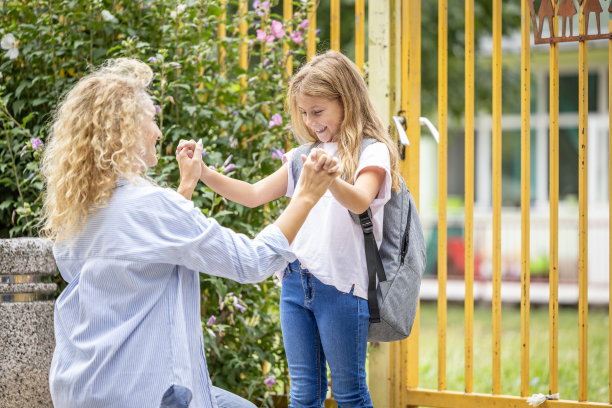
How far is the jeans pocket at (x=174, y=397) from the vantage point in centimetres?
186

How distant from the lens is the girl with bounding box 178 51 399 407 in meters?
2.47

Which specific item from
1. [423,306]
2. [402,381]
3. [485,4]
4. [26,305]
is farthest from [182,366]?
[423,306]

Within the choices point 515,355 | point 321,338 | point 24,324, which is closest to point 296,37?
point 321,338

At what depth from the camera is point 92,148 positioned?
1.96 m

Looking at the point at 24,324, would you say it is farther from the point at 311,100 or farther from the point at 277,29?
the point at 277,29

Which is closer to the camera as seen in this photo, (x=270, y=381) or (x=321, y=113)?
Result: (x=321, y=113)

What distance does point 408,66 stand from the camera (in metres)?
3.60

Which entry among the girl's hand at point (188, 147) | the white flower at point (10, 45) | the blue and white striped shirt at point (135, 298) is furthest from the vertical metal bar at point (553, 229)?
the white flower at point (10, 45)

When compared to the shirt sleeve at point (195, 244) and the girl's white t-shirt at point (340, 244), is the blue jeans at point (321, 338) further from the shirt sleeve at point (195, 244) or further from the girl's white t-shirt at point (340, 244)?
the shirt sleeve at point (195, 244)

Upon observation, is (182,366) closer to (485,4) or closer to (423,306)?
(485,4)

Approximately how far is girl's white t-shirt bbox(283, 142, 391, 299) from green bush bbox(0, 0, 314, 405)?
104 cm

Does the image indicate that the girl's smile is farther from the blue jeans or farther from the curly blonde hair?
the curly blonde hair

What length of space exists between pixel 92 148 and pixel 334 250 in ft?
2.92

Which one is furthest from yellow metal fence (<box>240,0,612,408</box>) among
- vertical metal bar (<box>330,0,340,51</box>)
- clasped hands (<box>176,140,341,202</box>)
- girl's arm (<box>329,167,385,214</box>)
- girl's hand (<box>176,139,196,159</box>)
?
clasped hands (<box>176,140,341,202</box>)
